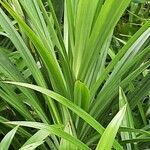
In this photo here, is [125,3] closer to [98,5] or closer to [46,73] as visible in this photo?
[98,5]

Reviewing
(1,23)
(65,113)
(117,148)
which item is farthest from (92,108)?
(1,23)

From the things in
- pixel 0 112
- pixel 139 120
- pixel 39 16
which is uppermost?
pixel 39 16

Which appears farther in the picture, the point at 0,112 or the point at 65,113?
the point at 0,112

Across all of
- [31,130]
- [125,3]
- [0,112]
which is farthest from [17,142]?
[125,3]

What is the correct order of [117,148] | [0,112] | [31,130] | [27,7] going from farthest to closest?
[0,112] → [31,130] → [27,7] → [117,148]

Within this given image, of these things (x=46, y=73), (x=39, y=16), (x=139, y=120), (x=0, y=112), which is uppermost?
(x=39, y=16)

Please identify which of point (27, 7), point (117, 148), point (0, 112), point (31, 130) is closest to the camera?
point (117, 148)

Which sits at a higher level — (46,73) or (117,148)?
(46,73)

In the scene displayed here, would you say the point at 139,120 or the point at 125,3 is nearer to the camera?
the point at 125,3

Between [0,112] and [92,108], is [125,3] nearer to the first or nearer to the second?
[92,108]
